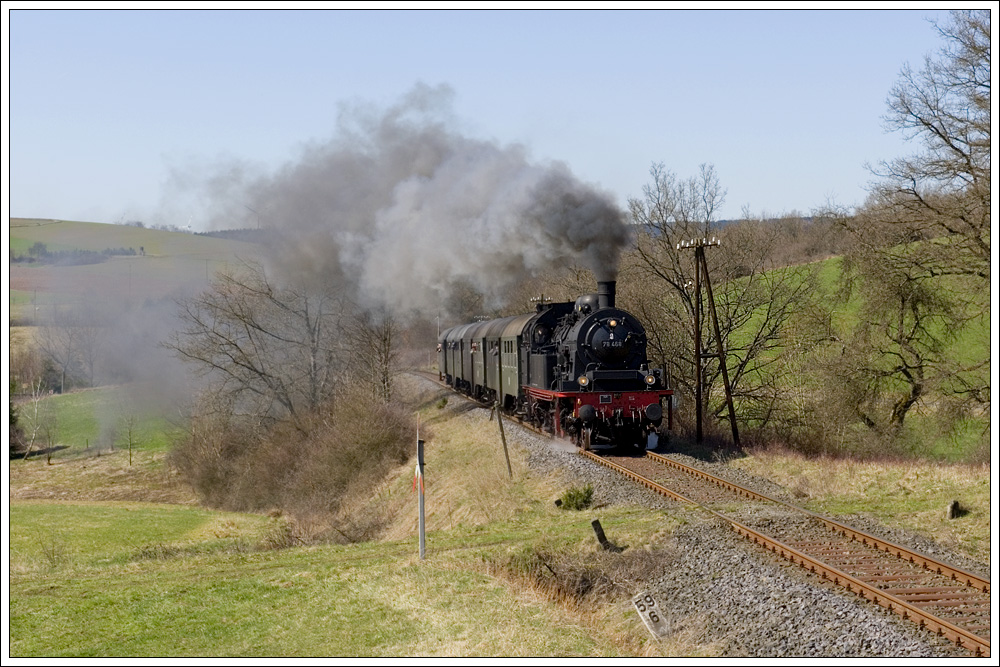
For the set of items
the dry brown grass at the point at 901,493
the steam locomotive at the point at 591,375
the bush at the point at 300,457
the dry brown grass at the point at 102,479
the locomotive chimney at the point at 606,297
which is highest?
the locomotive chimney at the point at 606,297

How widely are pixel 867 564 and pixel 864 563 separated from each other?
6 cm

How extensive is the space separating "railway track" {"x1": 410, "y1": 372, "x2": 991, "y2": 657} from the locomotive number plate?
1.85 metres

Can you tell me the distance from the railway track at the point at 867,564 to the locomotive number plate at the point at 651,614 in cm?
185

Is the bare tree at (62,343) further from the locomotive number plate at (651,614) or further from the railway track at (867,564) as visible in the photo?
the locomotive number plate at (651,614)

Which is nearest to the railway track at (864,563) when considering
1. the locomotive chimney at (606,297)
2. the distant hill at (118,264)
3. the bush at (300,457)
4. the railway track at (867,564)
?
the railway track at (867,564)

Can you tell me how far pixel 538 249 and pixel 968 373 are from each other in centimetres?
1186

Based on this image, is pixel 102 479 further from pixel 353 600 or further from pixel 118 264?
pixel 353 600

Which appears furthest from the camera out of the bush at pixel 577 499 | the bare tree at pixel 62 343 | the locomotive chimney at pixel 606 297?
the bare tree at pixel 62 343

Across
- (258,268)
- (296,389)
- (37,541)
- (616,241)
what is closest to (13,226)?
(258,268)

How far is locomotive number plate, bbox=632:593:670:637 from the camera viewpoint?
9.00 metres

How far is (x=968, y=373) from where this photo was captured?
23.4 m

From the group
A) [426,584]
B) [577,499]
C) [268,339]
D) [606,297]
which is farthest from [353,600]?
[268,339]

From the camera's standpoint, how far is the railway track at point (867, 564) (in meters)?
8.16

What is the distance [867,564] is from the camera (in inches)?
398
